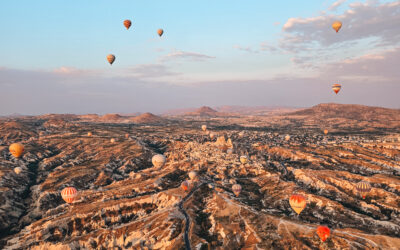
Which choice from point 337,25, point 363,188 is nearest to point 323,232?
point 363,188

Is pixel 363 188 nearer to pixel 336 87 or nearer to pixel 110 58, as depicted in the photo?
pixel 336 87

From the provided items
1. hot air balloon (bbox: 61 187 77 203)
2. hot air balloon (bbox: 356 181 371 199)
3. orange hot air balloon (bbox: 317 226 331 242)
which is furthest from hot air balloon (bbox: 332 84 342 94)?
hot air balloon (bbox: 61 187 77 203)

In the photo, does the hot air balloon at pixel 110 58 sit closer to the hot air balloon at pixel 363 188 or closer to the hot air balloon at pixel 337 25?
the hot air balloon at pixel 337 25

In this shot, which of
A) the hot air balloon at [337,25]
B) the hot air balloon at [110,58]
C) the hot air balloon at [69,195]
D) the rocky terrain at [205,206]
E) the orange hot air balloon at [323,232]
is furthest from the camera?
the hot air balloon at [110,58]

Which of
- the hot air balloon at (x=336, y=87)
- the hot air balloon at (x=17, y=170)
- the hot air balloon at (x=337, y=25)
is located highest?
the hot air balloon at (x=337, y=25)

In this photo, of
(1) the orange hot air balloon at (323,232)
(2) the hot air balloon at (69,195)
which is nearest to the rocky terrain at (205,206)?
(1) the orange hot air balloon at (323,232)

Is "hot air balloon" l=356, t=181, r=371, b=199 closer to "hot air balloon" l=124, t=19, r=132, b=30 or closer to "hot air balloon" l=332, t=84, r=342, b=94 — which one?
"hot air balloon" l=332, t=84, r=342, b=94

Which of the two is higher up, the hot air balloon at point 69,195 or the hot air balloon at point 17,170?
the hot air balloon at point 69,195

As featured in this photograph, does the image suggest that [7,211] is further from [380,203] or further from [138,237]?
[380,203]
